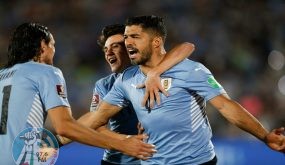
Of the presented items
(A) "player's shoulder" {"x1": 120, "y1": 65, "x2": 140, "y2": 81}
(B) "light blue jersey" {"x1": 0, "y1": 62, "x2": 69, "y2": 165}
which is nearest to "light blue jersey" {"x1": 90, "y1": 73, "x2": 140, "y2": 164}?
(A) "player's shoulder" {"x1": 120, "y1": 65, "x2": 140, "y2": 81}

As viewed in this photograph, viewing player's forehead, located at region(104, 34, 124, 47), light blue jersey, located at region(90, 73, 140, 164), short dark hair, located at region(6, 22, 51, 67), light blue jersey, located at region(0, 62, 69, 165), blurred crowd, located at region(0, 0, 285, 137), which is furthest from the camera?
blurred crowd, located at region(0, 0, 285, 137)

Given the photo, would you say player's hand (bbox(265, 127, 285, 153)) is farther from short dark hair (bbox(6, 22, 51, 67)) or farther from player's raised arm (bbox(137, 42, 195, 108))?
short dark hair (bbox(6, 22, 51, 67))

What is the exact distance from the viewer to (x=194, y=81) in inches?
188

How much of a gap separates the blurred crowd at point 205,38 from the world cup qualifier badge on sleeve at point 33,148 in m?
4.77

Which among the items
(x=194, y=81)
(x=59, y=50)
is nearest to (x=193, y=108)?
(x=194, y=81)

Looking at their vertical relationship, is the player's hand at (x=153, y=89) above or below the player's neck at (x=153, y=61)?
below

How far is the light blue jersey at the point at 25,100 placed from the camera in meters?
4.14

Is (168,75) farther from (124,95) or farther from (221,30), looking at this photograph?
(221,30)

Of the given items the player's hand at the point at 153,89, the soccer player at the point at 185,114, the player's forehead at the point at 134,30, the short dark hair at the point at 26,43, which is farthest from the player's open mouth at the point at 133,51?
the short dark hair at the point at 26,43

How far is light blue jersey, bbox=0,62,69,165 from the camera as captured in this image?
4.14m

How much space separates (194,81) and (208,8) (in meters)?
6.36

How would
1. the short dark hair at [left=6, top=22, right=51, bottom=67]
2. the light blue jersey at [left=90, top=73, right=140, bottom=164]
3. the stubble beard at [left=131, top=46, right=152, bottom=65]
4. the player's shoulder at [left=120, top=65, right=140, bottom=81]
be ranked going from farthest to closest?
1. the light blue jersey at [left=90, top=73, right=140, bottom=164]
2. the player's shoulder at [left=120, top=65, right=140, bottom=81]
3. the stubble beard at [left=131, top=46, right=152, bottom=65]
4. the short dark hair at [left=6, top=22, right=51, bottom=67]

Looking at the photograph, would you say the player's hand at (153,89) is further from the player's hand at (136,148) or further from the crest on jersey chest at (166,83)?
the player's hand at (136,148)

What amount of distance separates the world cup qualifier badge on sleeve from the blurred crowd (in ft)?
15.6
